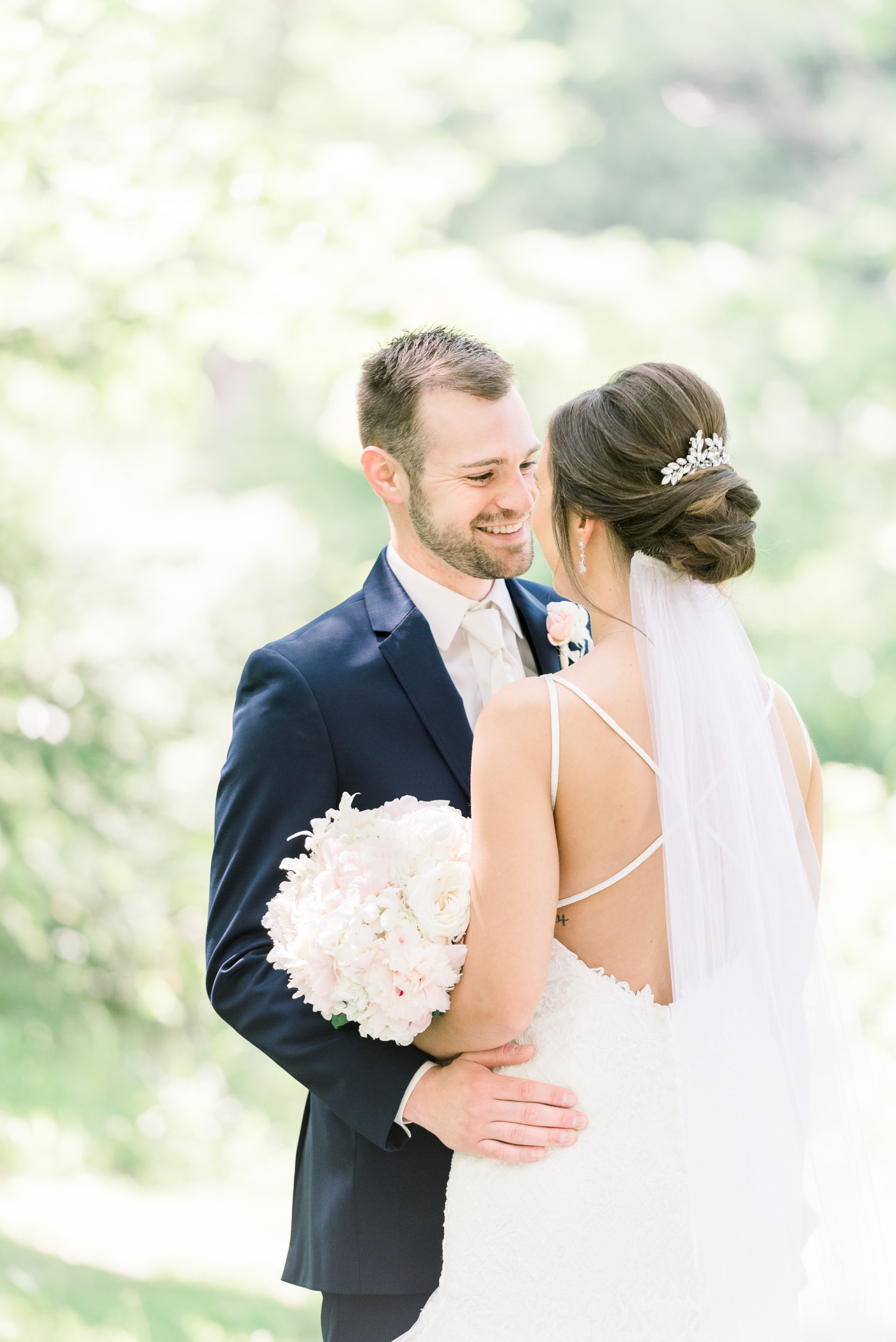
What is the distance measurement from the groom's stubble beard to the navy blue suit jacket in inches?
12.0

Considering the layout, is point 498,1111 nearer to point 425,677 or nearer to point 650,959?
point 650,959

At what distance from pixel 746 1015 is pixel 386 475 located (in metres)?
1.53

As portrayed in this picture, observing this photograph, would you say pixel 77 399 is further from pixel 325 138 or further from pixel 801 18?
pixel 801 18

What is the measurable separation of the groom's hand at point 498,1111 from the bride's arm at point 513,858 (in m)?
0.13

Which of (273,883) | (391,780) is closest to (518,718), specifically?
(391,780)

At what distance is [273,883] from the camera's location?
240 centimetres

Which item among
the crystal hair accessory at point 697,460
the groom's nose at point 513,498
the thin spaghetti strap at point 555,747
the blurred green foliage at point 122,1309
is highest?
the groom's nose at point 513,498

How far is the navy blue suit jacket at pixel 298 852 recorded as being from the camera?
2.31m

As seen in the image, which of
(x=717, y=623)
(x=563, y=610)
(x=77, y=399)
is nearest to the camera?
(x=717, y=623)

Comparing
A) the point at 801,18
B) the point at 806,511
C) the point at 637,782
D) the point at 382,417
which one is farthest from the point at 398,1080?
the point at 801,18

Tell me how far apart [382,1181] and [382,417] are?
5.64ft

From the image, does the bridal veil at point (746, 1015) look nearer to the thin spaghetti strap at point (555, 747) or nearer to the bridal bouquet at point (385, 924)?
the thin spaghetti strap at point (555, 747)

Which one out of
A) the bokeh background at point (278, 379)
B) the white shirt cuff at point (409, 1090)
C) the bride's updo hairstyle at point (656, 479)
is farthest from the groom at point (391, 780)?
the bokeh background at point (278, 379)

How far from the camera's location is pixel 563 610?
2.86 meters
